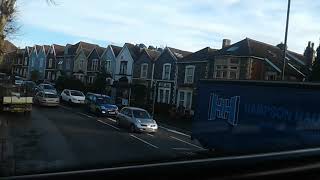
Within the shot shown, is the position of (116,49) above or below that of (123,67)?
above

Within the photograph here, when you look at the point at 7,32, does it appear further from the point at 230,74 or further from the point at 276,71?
the point at 276,71

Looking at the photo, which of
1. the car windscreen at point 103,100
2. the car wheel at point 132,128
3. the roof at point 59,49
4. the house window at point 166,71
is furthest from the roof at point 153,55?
the roof at point 59,49

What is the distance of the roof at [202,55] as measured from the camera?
48.3 m

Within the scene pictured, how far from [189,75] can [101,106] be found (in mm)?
13739

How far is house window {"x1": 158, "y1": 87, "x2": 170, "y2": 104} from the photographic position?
53062 mm

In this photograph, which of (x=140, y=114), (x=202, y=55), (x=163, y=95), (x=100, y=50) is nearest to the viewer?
(x=140, y=114)

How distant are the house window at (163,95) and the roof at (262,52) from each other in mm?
7850

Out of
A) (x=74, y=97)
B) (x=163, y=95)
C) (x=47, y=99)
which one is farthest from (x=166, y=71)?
(x=47, y=99)

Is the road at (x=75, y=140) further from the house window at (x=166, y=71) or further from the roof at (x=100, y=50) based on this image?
the roof at (x=100, y=50)

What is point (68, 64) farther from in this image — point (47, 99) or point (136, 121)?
point (136, 121)

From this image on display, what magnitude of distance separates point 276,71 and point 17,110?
2199cm

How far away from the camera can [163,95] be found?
54.0 meters

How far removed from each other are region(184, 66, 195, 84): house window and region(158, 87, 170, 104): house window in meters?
3.15

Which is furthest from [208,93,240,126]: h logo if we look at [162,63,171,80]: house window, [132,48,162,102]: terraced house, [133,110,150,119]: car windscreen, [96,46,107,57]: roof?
[96,46,107,57]: roof
